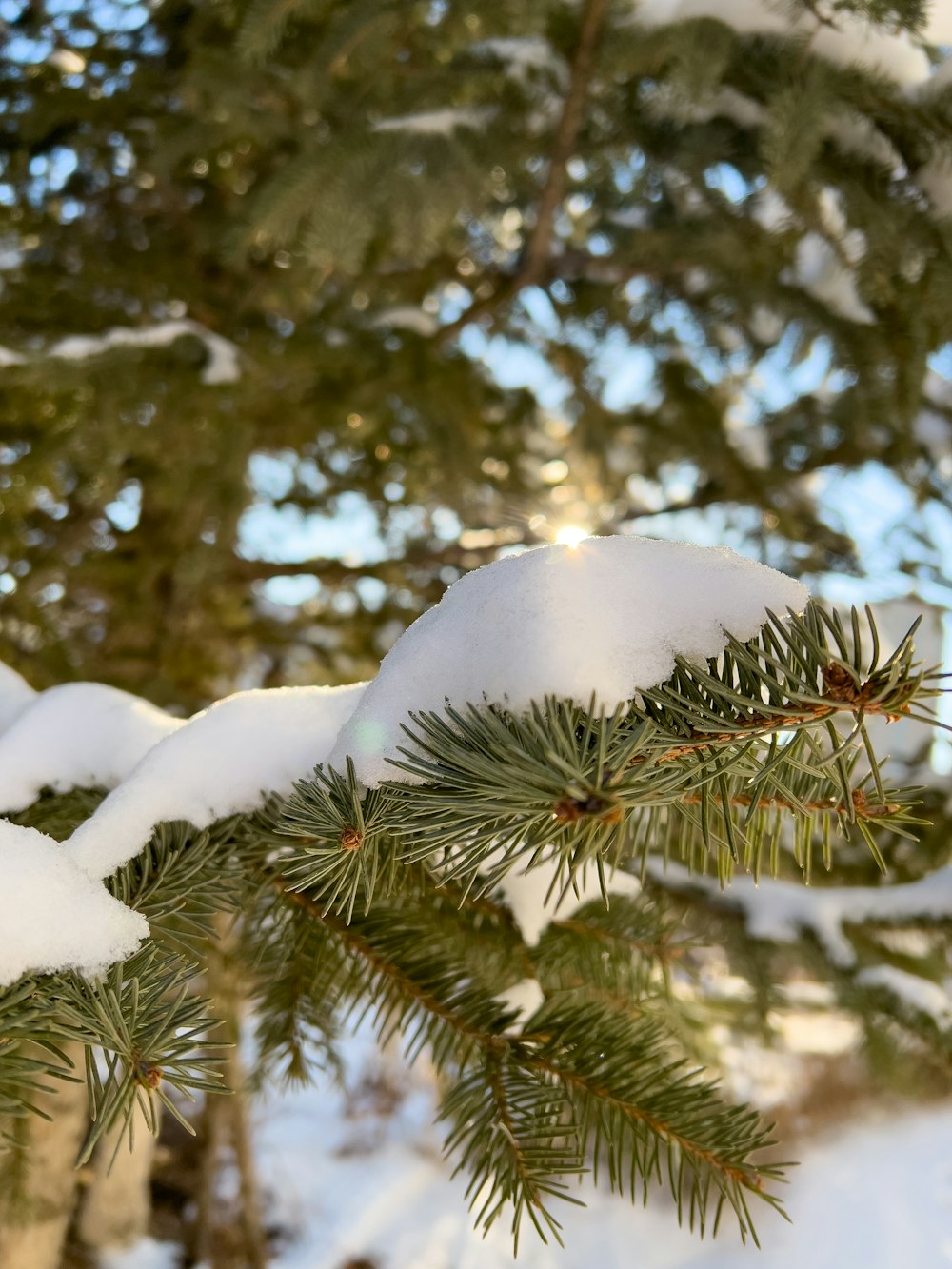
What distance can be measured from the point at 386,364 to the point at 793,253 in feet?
3.68

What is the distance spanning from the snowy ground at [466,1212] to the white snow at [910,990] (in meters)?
3.27

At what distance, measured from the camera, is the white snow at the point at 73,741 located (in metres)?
0.75

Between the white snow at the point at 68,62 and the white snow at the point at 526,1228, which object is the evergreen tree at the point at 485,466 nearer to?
the white snow at the point at 68,62

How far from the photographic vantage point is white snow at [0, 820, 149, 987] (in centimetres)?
52

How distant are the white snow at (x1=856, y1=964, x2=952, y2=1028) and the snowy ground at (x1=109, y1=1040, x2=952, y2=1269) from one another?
3.27 meters

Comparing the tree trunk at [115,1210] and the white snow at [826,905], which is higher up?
the white snow at [826,905]

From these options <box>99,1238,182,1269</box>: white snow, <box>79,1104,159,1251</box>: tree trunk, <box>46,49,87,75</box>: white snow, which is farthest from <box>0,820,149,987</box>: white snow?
<box>99,1238,182,1269</box>: white snow

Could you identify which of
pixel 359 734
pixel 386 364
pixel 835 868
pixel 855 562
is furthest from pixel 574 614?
pixel 855 562

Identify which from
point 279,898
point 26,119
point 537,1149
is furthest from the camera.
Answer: point 26,119

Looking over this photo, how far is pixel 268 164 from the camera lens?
96.6 inches

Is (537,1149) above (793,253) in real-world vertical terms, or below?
below

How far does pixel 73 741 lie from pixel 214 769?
0.23 metres

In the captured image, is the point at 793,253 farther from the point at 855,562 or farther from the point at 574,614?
the point at 574,614

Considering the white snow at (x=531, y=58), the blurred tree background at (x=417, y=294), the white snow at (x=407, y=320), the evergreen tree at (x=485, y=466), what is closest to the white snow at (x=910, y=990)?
the evergreen tree at (x=485, y=466)
